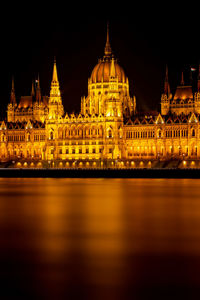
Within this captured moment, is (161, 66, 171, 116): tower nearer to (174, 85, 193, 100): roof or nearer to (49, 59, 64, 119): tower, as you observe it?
(174, 85, 193, 100): roof

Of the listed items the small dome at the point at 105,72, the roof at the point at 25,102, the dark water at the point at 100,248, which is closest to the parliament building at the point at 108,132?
the small dome at the point at 105,72

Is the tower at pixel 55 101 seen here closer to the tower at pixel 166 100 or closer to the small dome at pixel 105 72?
the small dome at pixel 105 72

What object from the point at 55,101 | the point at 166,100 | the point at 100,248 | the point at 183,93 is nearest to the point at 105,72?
the point at 55,101

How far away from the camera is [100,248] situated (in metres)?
25.7

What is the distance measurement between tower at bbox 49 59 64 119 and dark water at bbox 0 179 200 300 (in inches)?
2293

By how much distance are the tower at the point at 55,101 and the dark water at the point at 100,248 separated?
58.3m

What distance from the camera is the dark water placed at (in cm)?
1886

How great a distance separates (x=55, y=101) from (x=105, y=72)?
11.3 metres

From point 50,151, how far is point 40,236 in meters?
75.4

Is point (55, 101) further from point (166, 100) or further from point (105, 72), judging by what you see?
point (166, 100)

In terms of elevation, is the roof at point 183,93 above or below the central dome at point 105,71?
below

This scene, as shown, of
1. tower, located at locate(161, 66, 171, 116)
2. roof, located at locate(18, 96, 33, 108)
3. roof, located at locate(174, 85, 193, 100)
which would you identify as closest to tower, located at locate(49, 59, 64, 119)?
roof, located at locate(18, 96, 33, 108)

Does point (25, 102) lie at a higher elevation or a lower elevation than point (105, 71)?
lower

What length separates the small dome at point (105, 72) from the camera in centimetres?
11056
